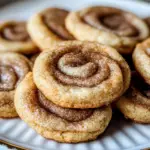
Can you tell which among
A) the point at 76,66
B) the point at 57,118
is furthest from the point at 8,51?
the point at 57,118

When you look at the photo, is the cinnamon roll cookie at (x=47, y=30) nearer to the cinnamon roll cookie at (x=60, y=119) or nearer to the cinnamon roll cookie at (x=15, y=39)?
the cinnamon roll cookie at (x=15, y=39)

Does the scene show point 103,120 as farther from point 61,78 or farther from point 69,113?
point 61,78

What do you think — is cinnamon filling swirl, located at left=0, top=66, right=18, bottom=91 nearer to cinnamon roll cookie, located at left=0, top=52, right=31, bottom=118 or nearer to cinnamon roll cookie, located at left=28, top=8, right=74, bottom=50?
cinnamon roll cookie, located at left=0, top=52, right=31, bottom=118

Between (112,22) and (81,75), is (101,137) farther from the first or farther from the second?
(112,22)

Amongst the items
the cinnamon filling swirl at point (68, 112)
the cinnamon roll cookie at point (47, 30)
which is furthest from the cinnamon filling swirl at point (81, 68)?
the cinnamon roll cookie at point (47, 30)

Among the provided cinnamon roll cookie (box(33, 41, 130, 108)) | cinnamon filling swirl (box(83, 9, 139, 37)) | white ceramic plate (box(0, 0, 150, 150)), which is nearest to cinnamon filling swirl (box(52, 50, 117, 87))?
cinnamon roll cookie (box(33, 41, 130, 108))

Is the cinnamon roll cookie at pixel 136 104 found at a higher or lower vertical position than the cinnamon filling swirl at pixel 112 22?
lower
